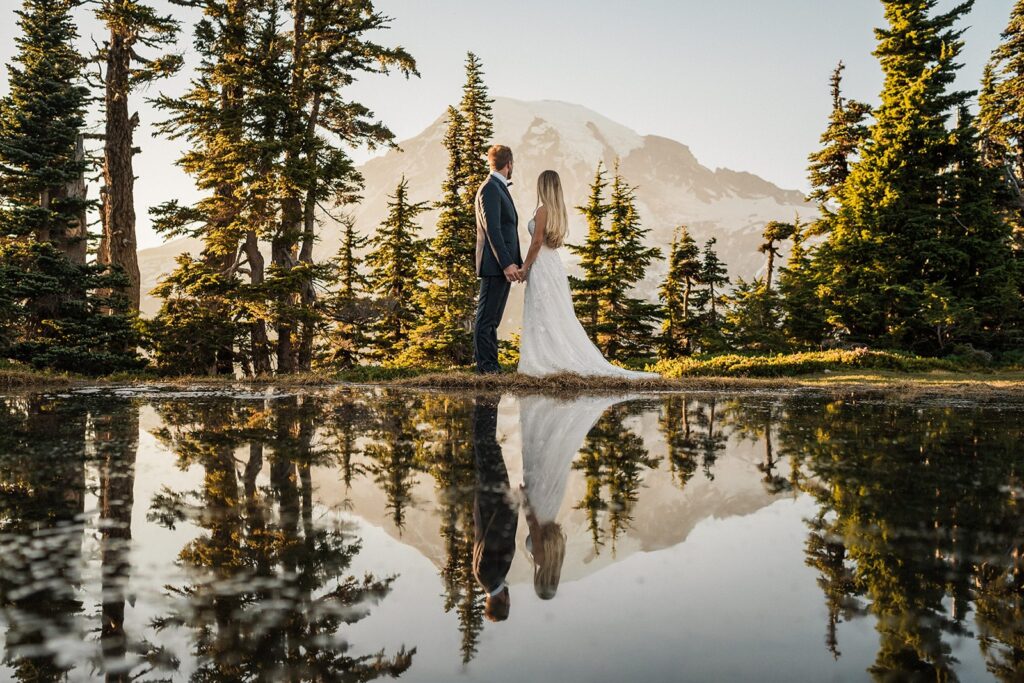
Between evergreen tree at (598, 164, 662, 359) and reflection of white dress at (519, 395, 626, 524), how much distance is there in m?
23.6

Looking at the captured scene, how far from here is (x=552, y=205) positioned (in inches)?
347

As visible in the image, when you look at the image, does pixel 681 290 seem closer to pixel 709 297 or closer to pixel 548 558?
pixel 709 297

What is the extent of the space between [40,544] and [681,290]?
3708 cm

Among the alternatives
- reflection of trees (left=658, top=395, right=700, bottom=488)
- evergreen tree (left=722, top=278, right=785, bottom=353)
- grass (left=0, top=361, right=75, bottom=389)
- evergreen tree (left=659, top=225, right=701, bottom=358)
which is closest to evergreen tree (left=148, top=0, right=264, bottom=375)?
A: grass (left=0, top=361, right=75, bottom=389)

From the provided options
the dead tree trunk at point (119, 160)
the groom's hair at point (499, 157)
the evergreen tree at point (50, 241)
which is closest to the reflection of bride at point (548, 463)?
the groom's hair at point (499, 157)

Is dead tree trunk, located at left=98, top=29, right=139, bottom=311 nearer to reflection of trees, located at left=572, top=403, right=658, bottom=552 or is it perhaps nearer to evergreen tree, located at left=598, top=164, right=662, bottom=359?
reflection of trees, located at left=572, top=403, right=658, bottom=552

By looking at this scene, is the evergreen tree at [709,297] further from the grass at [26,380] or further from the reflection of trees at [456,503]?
the reflection of trees at [456,503]

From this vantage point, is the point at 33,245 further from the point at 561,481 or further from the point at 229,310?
the point at 561,481

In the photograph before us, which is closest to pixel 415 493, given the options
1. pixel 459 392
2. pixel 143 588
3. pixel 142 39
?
pixel 143 588

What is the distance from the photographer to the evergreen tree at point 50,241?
12.1 meters

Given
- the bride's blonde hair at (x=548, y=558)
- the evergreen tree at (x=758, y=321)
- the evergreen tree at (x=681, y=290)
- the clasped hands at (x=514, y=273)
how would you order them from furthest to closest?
the evergreen tree at (x=681, y=290)
the evergreen tree at (x=758, y=321)
the clasped hands at (x=514, y=273)
the bride's blonde hair at (x=548, y=558)

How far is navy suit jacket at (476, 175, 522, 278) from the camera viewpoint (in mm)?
8047

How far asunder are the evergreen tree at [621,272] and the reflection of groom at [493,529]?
26881mm

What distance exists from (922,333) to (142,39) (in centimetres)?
2692
